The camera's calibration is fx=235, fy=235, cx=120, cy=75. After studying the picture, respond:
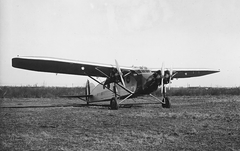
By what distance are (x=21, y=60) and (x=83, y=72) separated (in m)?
4.05

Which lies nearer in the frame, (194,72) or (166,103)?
(166,103)

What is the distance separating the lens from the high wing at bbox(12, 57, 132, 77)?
38.2 feet

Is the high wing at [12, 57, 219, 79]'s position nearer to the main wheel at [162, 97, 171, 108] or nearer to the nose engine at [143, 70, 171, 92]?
the nose engine at [143, 70, 171, 92]

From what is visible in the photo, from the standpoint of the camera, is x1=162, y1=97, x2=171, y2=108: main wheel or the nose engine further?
x1=162, y1=97, x2=171, y2=108: main wheel

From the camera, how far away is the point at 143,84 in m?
13.2

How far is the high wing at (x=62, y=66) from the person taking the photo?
11.7 meters

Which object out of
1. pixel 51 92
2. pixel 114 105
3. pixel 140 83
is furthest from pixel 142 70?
pixel 51 92

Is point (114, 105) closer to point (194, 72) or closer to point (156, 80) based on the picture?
point (156, 80)

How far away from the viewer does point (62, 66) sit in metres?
13.2

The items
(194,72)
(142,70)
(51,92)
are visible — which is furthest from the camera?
(51,92)

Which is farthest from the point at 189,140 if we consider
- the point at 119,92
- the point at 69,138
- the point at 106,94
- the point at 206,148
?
the point at 106,94

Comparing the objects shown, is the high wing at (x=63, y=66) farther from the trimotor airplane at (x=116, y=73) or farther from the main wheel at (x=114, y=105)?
the main wheel at (x=114, y=105)

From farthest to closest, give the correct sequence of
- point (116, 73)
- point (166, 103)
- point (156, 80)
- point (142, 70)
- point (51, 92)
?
point (51, 92), point (142, 70), point (116, 73), point (166, 103), point (156, 80)

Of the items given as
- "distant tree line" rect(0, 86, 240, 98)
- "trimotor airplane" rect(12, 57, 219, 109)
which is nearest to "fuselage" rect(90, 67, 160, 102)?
"trimotor airplane" rect(12, 57, 219, 109)
